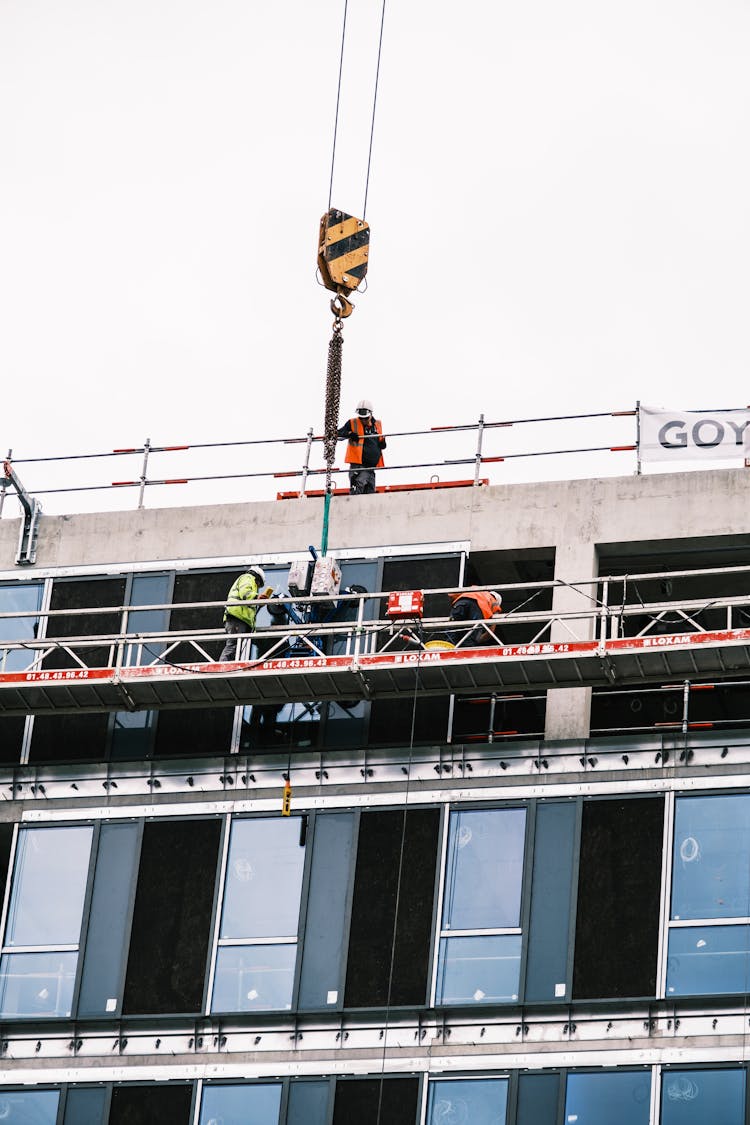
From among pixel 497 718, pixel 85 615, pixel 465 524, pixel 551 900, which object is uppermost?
pixel 465 524

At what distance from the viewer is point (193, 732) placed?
38938 millimetres

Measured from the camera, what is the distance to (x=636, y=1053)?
1371 inches

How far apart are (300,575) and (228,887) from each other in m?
4.56

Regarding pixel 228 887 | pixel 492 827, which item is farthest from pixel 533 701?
pixel 228 887

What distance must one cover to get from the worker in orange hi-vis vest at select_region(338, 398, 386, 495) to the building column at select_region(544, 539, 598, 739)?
3.87 meters

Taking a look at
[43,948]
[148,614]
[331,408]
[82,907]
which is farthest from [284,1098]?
[331,408]

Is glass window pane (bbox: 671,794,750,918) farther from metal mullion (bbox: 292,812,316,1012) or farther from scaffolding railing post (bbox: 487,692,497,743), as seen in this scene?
metal mullion (bbox: 292,812,316,1012)

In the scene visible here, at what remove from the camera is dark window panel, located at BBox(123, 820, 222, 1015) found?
37000 millimetres

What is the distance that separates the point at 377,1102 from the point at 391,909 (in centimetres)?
263

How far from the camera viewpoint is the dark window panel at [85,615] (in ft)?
131

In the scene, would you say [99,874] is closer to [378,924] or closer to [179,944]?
[179,944]

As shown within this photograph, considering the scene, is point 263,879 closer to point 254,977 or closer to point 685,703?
point 254,977

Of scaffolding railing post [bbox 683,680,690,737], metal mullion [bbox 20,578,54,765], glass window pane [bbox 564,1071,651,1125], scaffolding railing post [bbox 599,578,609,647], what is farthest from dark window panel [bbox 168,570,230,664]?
glass window pane [bbox 564,1071,651,1125]

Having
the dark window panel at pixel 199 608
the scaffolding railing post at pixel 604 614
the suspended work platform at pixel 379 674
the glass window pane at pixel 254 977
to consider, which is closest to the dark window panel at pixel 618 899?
the suspended work platform at pixel 379 674
